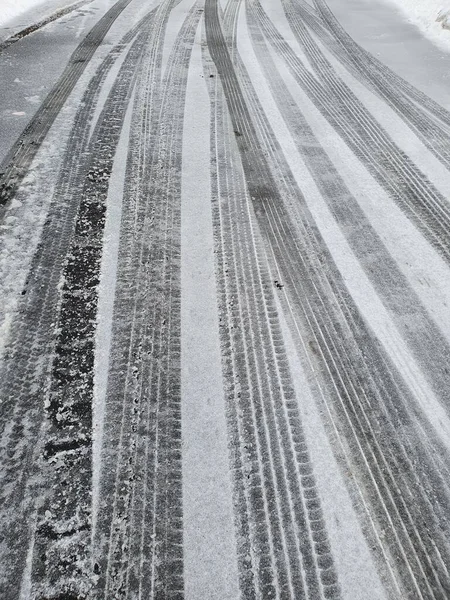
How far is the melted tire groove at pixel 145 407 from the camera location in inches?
66.4

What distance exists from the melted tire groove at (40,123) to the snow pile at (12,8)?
1.84 meters

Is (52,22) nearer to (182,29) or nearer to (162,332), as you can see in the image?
(182,29)

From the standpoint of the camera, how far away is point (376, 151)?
4.43 m

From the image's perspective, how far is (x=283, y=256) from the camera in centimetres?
310

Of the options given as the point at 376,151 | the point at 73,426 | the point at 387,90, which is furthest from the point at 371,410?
the point at 387,90

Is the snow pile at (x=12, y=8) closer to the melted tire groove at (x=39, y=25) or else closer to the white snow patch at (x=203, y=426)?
the melted tire groove at (x=39, y=25)

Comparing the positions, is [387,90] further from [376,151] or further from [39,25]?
[39,25]

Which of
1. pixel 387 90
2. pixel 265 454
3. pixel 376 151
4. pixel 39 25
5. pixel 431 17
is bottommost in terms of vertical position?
pixel 265 454

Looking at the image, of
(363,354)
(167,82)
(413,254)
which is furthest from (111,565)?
(167,82)

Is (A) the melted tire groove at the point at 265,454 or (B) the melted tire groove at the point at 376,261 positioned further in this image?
(B) the melted tire groove at the point at 376,261

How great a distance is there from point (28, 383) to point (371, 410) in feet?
6.03

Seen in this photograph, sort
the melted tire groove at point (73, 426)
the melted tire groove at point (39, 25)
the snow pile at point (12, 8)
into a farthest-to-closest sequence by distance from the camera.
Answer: the snow pile at point (12, 8) < the melted tire groove at point (39, 25) < the melted tire groove at point (73, 426)

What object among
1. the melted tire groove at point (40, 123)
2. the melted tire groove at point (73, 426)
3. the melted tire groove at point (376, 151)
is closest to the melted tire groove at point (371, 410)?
the melted tire groove at point (376, 151)

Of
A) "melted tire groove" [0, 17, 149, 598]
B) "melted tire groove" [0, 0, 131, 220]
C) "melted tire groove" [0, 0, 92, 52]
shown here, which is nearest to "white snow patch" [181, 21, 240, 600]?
"melted tire groove" [0, 17, 149, 598]
